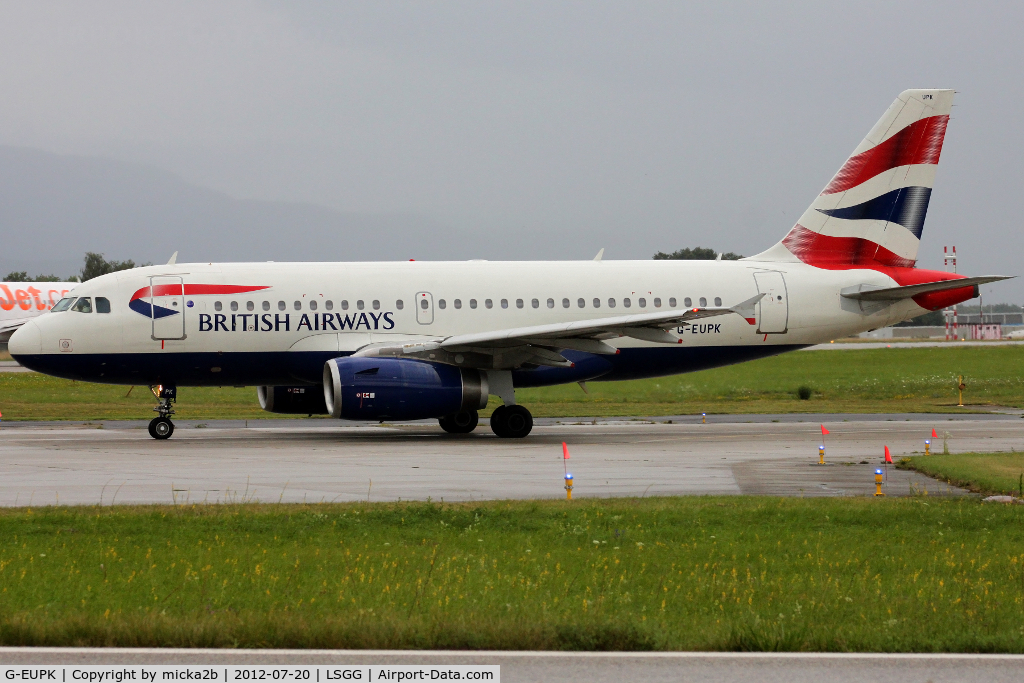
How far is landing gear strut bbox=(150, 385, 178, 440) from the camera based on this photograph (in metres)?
24.8

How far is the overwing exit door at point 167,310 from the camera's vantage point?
2475cm

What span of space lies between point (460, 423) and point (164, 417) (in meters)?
6.78

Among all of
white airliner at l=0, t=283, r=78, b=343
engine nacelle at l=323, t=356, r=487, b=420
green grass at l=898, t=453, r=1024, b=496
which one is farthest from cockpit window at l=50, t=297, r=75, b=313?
white airliner at l=0, t=283, r=78, b=343

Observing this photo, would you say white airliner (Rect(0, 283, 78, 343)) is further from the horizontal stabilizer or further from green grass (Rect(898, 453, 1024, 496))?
green grass (Rect(898, 453, 1024, 496))

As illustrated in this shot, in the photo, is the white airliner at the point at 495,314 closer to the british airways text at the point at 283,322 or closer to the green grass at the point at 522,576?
the british airways text at the point at 283,322

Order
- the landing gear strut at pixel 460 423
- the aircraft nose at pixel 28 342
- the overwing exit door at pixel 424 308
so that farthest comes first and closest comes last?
the landing gear strut at pixel 460 423, the overwing exit door at pixel 424 308, the aircraft nose at pixel 28 342

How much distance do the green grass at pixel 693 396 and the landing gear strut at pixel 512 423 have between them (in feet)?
23.5

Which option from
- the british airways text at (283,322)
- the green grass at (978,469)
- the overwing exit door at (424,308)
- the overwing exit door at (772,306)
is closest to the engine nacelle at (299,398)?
the british airways text at (283,322)

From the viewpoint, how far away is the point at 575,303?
26391 mm

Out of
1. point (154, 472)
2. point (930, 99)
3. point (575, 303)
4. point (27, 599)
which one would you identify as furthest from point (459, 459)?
point (930, 99)

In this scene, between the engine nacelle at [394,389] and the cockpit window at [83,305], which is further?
the cockpit window at [83,305]

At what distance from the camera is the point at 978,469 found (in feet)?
55.4

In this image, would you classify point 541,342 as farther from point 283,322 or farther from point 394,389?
point 283,322

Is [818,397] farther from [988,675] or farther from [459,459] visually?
[988,675]
